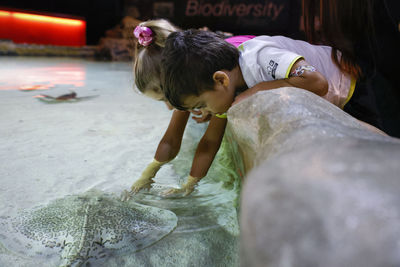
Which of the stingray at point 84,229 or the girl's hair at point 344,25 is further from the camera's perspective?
the girl's hair at point 344,25

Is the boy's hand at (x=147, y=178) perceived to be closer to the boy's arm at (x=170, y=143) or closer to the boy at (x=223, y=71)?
the boy's arm at (x=170, y=143)

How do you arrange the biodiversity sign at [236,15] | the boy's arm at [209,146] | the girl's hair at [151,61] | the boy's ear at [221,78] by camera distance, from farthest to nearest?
the biodiversity sign at [236,15] → the boy's arm at [209,146] → the girl's hair at [151,61] → the boy's ear at [221,78]

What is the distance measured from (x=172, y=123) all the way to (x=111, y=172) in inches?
19.9

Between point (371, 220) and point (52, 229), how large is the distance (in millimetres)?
1264

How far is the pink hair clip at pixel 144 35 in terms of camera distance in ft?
5.41

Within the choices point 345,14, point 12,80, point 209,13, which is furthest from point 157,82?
point 209,13

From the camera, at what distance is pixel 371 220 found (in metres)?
0.40

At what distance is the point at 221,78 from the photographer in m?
1.32

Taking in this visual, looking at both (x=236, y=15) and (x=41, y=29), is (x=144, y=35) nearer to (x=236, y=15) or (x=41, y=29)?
(x=236, y=15)

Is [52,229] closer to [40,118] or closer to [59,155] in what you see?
[59,155]

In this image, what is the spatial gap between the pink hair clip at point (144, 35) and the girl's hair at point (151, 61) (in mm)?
22

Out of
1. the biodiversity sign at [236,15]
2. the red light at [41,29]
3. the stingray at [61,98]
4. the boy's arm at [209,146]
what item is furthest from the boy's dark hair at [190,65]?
the red light at [41,29]

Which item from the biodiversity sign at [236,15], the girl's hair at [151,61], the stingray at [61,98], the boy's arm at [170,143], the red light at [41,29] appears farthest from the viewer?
the red light at [41,29]

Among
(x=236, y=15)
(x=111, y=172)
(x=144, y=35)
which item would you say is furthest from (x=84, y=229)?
(x=236, y=15)
